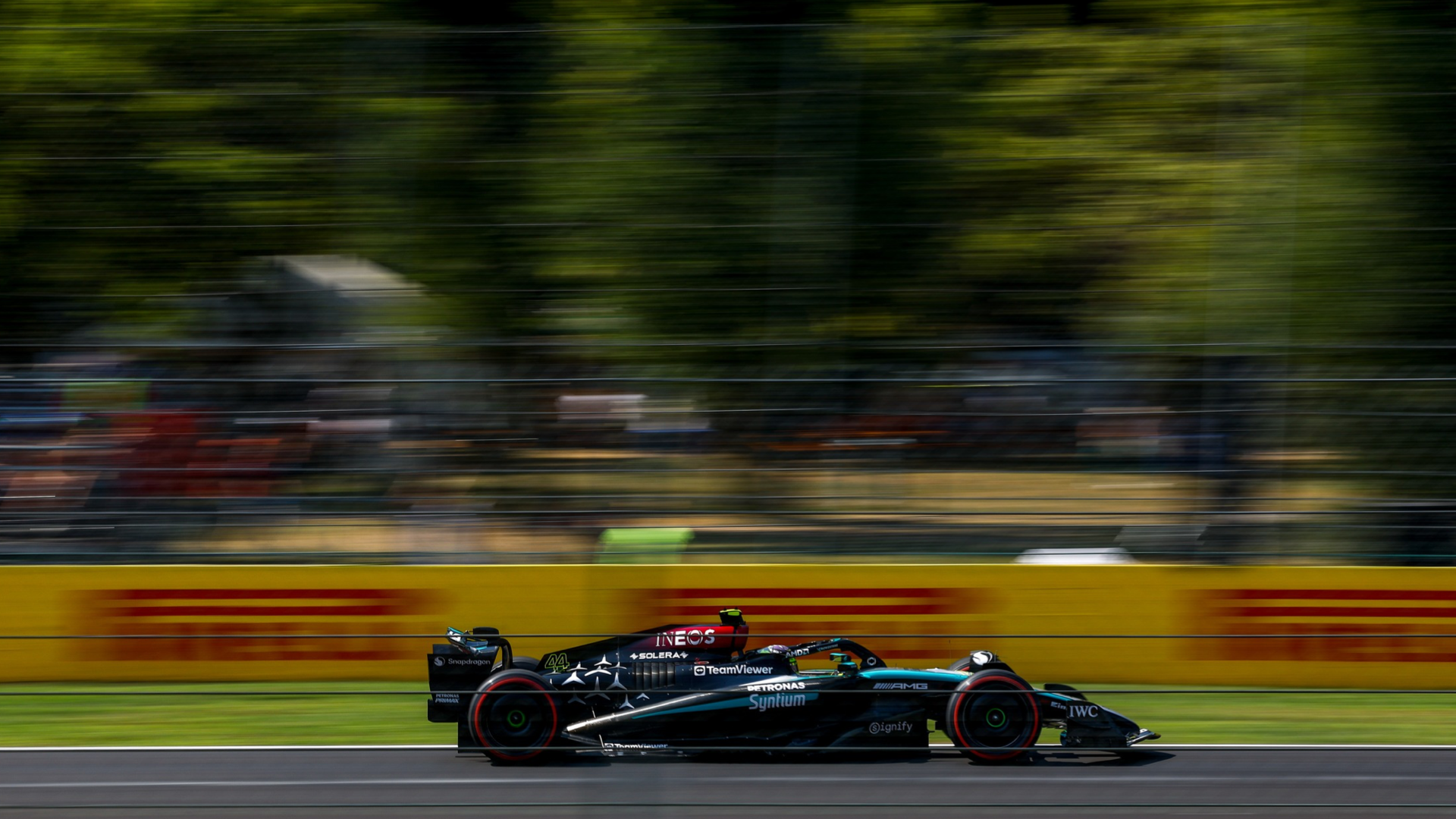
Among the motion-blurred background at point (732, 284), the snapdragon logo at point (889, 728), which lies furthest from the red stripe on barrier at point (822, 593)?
the snapdragon logo at point (889, 728)

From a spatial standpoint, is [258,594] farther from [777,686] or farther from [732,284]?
[732,284]

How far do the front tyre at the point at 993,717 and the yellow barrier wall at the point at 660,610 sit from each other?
134 centimetres

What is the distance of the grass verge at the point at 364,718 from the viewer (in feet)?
19.4

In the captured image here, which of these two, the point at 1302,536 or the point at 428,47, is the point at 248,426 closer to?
the point at 428,47

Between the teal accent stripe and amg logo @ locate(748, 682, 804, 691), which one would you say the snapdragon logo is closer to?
the teal accent stripe

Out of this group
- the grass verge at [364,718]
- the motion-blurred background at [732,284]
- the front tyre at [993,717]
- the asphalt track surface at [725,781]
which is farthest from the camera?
the motion-blurred background at [732,284]

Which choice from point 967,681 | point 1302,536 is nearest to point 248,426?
point 967,681

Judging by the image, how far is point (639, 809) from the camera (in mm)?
2557

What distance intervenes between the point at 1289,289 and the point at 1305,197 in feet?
2.04

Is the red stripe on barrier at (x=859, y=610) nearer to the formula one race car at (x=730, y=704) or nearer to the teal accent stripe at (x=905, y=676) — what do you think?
the formula one race car at (x=730, y=704)

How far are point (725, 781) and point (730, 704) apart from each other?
17.5 inches

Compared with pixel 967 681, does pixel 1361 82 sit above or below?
above

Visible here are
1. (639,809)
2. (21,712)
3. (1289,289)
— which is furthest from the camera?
(1289,289)

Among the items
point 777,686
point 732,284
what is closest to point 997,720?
point 777,686
